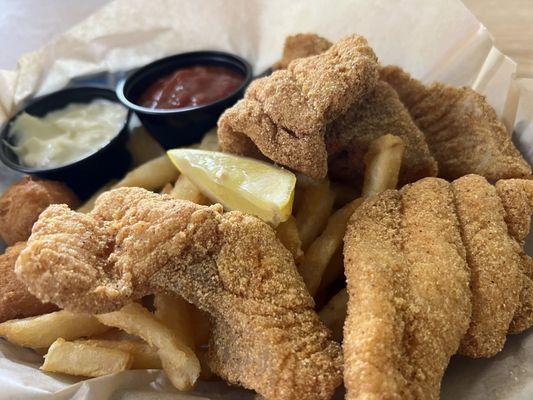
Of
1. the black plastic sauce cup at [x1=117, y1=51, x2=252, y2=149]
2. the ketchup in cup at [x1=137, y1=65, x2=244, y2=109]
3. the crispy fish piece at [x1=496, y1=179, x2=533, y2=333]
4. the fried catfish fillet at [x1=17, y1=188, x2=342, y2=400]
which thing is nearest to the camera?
the fried catfish fillet at [x1=17, y1=188, x2=342, y2=400]

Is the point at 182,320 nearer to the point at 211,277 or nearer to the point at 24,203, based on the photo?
the point at 211,277

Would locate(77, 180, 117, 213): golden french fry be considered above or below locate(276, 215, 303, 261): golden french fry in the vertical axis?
below

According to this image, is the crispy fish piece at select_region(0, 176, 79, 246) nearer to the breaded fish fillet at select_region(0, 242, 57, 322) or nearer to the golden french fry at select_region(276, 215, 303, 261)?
the breaded fish fillet at select_region(0, 242, 57, 322)

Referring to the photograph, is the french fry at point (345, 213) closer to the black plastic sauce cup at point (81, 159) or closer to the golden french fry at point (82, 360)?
the golden french fry at point (82, 360)

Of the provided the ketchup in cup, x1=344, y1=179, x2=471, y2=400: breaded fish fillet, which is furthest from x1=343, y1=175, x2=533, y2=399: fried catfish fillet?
the ketchup in cup

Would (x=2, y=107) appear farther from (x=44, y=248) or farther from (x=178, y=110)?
(x=44, y=248)
